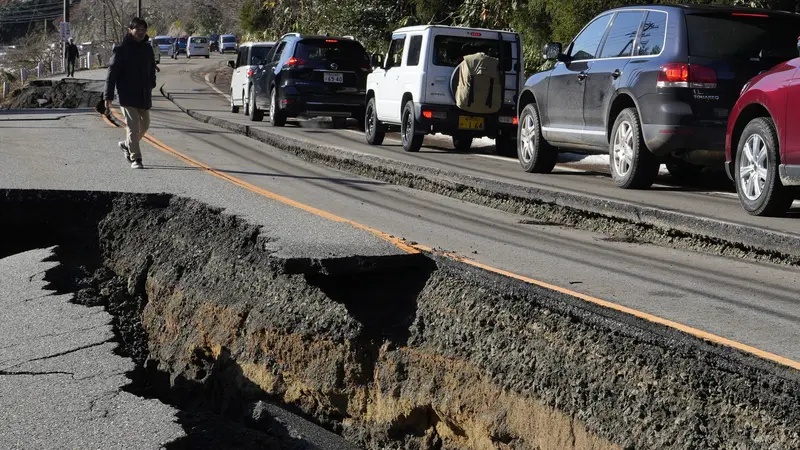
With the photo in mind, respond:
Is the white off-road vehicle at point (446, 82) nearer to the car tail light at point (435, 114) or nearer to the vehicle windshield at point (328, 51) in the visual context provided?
the car tail light at point (435, 114)

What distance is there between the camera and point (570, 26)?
16734mm

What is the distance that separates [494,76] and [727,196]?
5608mm

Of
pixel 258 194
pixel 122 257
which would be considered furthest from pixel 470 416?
pixel 258 194

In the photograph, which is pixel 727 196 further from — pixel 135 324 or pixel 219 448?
pixel 219 448


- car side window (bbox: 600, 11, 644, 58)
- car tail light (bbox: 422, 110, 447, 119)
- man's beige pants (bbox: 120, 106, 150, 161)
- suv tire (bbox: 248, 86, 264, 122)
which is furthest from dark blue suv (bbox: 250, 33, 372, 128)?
car side window (bbox: 600, 11, 644, 58)

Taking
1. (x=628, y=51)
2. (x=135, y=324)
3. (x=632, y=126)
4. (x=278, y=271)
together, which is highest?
(x=628, y=51)

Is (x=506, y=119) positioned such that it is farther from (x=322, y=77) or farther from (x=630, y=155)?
(x=322, y=77)

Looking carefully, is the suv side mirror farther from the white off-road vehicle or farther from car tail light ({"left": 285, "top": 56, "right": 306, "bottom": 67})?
car tail light ({"left": 285, "top": 56, "right": 306, "bottom": 67})

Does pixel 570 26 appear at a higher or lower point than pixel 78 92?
higher

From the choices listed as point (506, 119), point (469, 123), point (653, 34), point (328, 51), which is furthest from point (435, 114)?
point (328, 51)

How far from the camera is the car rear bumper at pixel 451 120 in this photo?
51.1 ft

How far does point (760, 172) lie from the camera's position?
876 cm

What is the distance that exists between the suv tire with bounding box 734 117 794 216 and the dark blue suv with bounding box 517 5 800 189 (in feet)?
3.50

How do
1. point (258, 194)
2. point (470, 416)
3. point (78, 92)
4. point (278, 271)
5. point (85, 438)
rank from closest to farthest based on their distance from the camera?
point (85, 438)
point (470, 416)
point (278, 271)
point (258, 194)
point (78, 92)
